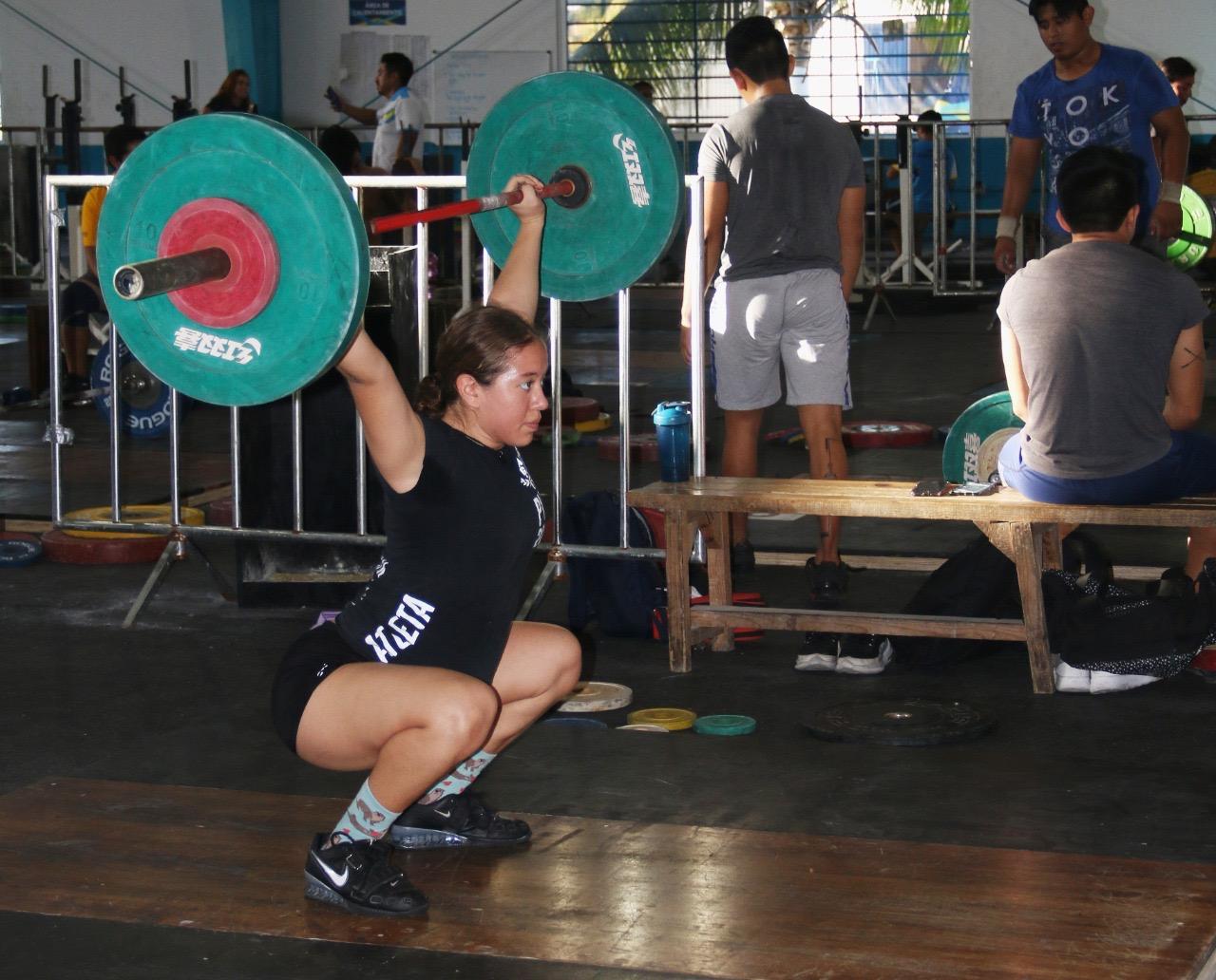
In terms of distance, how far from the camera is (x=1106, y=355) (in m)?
3.86

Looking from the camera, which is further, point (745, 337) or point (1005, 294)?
point (745, 337)

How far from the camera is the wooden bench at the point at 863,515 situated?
3891mm

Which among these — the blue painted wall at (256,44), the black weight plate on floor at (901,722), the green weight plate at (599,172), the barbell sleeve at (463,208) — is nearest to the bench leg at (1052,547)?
the black weight plate on floor at (901,722)

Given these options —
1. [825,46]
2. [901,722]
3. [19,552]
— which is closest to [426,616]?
[901,722]

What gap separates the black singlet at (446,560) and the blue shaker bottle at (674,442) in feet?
5.62

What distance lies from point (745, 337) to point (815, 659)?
108cm

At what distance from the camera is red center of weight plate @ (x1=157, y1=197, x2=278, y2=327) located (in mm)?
2465

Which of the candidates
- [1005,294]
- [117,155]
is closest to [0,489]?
[117,155]

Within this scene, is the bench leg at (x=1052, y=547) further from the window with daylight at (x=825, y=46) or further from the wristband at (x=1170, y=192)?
the window with daylight at (x=825, y=46)

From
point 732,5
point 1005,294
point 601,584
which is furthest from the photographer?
point 732,5

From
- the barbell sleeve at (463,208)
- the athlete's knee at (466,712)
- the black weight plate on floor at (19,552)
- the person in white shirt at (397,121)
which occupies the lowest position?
the black weight plate on floor at (19,552)

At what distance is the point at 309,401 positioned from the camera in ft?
16.0

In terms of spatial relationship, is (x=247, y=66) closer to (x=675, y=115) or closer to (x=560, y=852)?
(x=675, y=115)

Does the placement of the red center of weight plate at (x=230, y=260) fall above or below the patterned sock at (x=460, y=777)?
above
